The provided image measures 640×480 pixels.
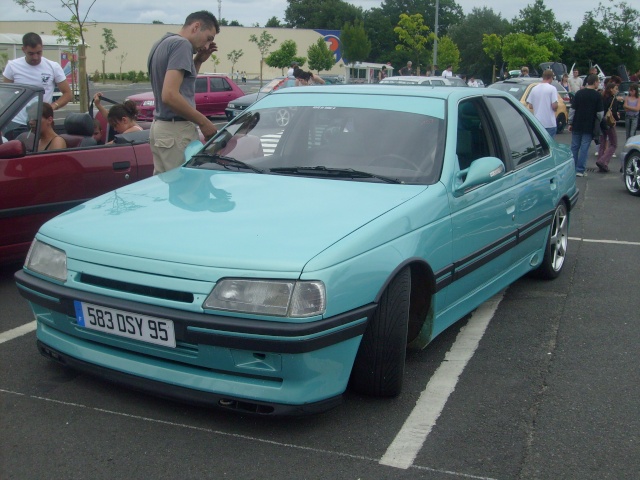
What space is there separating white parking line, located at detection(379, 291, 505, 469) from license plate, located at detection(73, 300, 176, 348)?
1014mm

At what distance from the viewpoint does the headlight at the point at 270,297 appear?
2863 millimetres

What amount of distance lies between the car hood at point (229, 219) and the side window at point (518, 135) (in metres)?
1.42

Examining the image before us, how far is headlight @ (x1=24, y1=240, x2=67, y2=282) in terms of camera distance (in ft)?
10.8

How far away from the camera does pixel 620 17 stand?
6562 centimetres

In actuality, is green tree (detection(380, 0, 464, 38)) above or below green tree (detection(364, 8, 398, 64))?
above

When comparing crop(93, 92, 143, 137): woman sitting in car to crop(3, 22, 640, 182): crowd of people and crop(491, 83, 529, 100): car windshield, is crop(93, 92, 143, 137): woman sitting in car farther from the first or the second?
crop(491, 83, 529, 100): car windshield

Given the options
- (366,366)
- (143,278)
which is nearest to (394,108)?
(366,366)

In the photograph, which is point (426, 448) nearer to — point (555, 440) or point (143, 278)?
point (555, 440)

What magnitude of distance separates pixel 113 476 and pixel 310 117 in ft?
8.02

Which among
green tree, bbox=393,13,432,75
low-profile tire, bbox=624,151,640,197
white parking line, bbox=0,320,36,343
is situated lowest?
white parking line, bbox=0,320,36,343

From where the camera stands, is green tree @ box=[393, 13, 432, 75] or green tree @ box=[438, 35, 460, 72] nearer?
green tree @ box=[393, 13, 432, 75]

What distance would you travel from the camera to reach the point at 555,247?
18.9ft

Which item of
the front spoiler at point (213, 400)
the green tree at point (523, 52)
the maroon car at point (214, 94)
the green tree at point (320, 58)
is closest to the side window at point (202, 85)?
the maroon car at point (214, 94)

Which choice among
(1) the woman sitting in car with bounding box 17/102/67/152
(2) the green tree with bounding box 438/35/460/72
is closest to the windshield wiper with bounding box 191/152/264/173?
(1) the woman sitting in car with bounding box 17/102/67/152
